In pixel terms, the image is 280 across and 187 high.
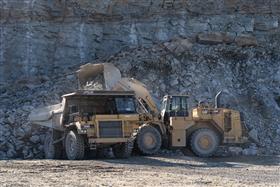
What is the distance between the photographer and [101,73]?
64.4 feet

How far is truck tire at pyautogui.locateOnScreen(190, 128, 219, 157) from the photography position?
17906mm

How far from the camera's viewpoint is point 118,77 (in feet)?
64.1

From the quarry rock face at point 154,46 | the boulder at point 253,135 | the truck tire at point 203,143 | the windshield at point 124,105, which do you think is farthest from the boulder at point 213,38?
the windshield at point 124,105

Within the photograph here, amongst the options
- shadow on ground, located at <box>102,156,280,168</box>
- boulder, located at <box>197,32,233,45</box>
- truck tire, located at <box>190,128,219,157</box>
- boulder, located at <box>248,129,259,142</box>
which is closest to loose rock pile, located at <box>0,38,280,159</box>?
boulder, located at <box>248,129,259,142</box>

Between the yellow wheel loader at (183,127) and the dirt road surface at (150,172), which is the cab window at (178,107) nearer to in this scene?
the yellow wheel loader at (183,127)

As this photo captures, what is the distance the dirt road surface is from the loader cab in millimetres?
1332

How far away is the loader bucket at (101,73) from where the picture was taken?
19328 mm

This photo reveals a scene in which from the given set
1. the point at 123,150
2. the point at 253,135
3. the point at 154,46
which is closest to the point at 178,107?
the point at 123,150

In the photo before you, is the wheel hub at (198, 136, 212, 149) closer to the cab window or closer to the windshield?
the cab window

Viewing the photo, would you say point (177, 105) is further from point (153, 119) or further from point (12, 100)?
point (12, 100)

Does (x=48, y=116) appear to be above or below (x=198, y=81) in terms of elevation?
below

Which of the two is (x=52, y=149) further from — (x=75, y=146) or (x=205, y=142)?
(x=205, y=142)

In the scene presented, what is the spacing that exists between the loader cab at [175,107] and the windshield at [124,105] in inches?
42.4

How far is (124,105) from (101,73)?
7.62 ft
